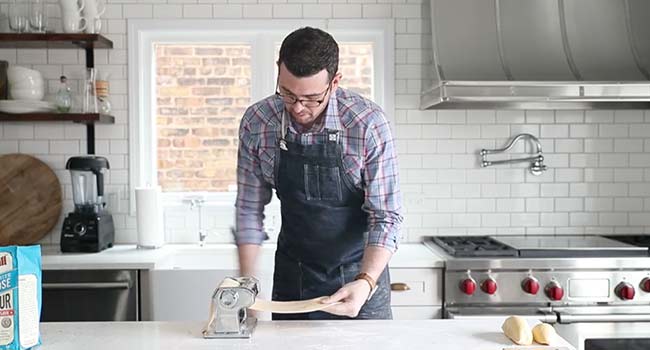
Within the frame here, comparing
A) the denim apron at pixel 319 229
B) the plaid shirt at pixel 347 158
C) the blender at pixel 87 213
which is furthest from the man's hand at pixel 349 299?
the blender at pixel 87 213

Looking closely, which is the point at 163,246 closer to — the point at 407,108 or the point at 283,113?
the point at 407,108

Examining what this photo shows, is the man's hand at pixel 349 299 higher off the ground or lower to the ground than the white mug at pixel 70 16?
lower

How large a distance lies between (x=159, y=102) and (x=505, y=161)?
2040 mm

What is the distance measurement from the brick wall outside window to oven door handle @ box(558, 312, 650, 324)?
1645 millimetres

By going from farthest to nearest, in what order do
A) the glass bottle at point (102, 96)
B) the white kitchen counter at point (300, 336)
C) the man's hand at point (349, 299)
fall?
the glass bottle at point (102, 96)
the man's hand at point (349, 299)
the white kitchen counter at point (300, 336)

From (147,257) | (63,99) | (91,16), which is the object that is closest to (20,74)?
(63,99)

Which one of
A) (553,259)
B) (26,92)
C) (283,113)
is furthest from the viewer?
(26,92)

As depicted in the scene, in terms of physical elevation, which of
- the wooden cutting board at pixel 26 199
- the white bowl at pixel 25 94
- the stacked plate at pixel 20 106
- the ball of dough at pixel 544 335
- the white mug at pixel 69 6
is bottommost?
the ball of dough at pixel 544 335

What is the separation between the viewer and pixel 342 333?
6.46 feet

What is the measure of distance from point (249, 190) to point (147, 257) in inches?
51.7

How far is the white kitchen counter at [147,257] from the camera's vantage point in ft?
11.0

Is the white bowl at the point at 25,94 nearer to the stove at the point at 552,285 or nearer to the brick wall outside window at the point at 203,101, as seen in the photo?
the brick wall outside window at the point at 203,101

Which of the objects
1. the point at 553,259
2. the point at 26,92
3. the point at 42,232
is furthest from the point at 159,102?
the point at 553,259

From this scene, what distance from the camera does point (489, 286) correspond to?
3314 mm
